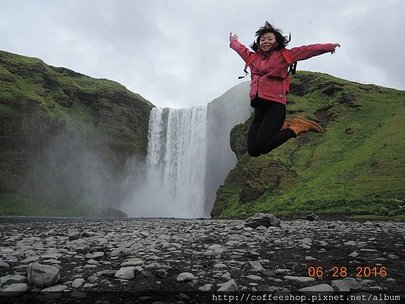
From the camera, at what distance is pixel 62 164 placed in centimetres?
8650

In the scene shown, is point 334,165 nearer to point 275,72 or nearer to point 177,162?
point 275,72

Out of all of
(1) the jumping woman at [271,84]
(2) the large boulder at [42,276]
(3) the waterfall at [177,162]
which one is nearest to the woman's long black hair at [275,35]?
(1) the jumping woman at [271,84]

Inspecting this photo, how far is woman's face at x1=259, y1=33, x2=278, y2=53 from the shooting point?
8.76m

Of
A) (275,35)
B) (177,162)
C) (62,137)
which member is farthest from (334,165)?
(62,137)

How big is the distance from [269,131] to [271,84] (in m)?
1.11

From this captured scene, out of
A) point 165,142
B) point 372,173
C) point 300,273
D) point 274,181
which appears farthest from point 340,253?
point 165,142

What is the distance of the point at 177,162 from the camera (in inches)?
3073

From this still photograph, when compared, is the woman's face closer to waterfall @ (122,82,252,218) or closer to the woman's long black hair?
the woman's long black hair

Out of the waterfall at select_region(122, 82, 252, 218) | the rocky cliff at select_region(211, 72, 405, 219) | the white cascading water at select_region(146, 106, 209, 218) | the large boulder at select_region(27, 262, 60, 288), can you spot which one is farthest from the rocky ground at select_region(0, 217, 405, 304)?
the white cascading water at select_region(146, 106, 209, 218)

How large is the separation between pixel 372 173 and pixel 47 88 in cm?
8487

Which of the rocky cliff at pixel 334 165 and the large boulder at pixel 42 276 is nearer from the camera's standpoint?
the large boulder at pixel 42 276

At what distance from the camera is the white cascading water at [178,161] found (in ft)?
240

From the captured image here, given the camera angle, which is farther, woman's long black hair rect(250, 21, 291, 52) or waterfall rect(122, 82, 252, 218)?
waterfall rect(122, 82, 252, 218)

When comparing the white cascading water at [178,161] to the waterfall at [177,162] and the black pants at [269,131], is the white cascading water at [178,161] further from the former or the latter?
the black pants at [269,131]
